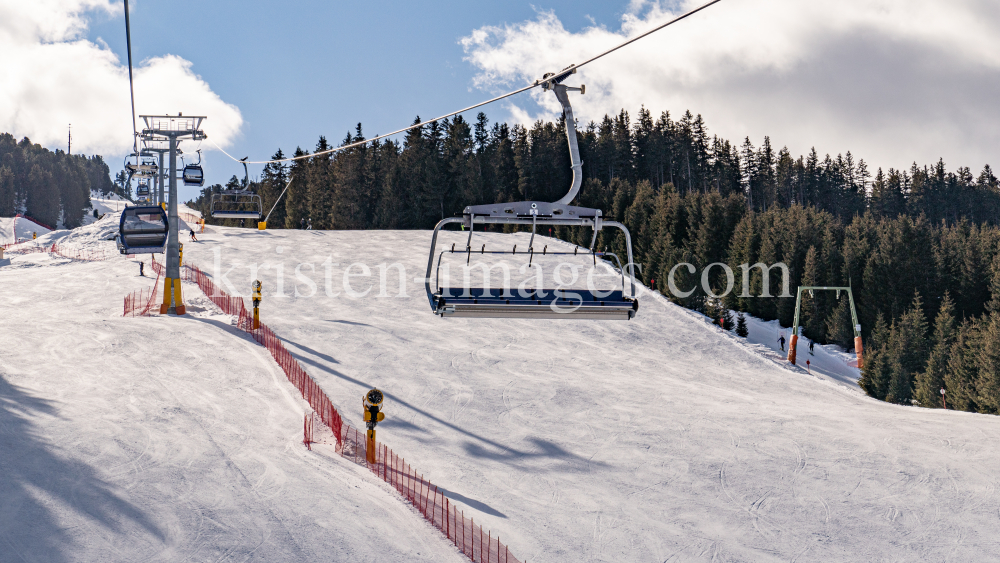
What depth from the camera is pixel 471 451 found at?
14.8m

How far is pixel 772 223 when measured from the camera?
189 ft

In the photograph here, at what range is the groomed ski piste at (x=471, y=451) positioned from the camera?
1002cm

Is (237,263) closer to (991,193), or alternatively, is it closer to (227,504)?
(227,504)

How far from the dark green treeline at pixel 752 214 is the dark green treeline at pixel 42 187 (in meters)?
38.9

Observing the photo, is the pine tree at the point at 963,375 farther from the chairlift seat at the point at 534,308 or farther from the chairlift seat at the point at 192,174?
the chairlift seat at the point at 192,174

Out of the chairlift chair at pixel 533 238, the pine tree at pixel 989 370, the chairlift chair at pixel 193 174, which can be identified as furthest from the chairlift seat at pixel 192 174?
the pine tree at pixel 989 370

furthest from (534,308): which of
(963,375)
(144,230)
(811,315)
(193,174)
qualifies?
(811,315)

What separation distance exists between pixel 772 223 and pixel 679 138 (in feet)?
115

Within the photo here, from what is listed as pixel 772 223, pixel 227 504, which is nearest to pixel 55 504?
pixel 227 504

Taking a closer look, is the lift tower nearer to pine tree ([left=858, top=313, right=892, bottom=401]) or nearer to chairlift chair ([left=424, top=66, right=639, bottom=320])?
chairlift chair ([left=424, top=66, right=639, bottom=320])

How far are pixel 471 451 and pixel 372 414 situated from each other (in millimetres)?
2826

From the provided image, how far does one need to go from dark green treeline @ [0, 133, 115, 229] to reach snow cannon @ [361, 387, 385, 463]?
12632 centimetres

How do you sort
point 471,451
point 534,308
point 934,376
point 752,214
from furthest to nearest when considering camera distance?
point 752,214, point 934,376, point 471,451, point 534,308

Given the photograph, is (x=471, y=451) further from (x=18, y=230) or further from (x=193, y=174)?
(x=18, y=230)
